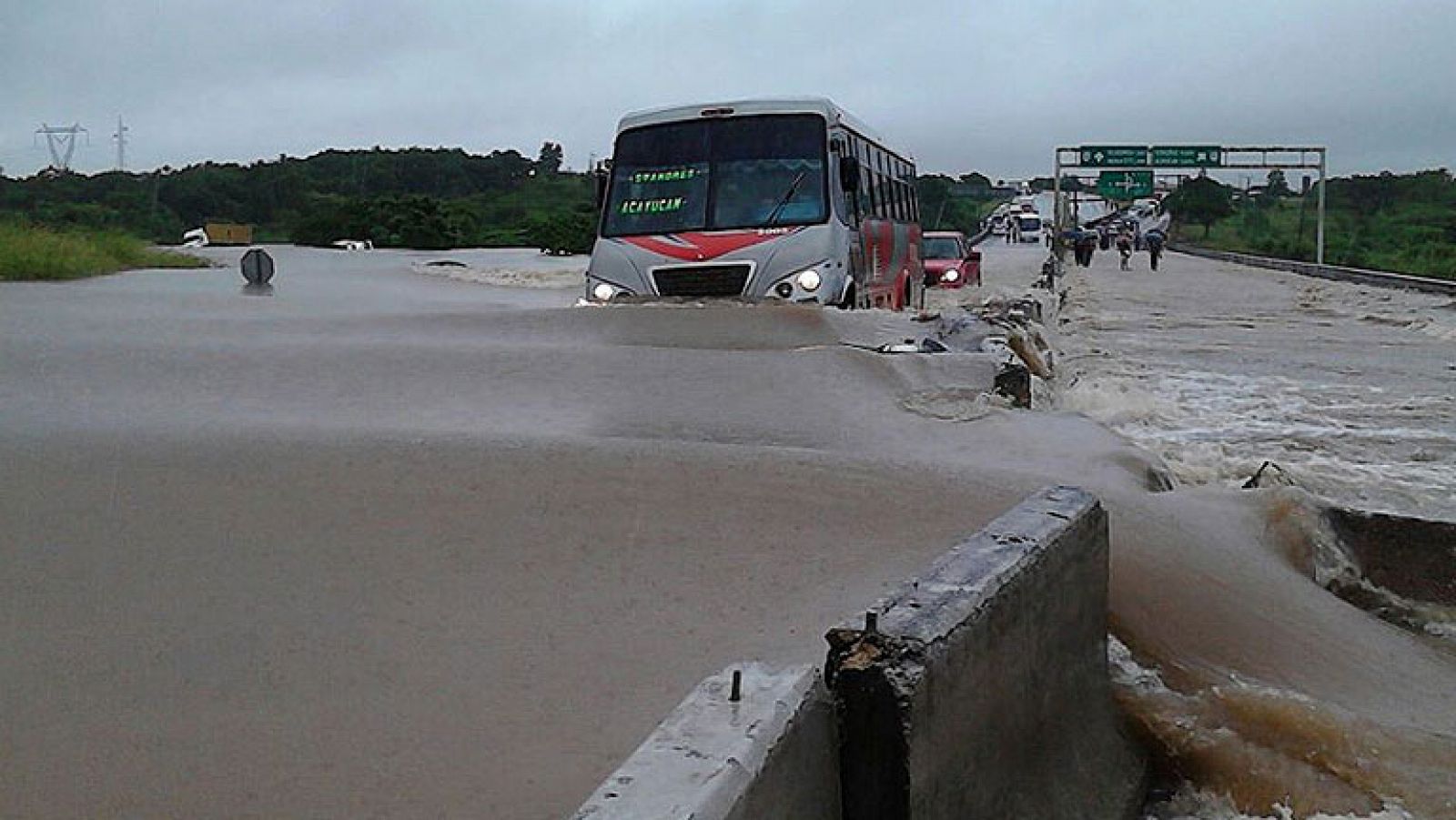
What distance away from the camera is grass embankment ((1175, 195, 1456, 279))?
152 feet

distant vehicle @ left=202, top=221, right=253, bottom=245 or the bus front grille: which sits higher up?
distant vehicle @ left=202, top=221, right=253, bottom=245

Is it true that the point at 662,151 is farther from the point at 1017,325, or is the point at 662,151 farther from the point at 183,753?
the point at 183,753

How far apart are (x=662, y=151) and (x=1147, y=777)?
392 inches

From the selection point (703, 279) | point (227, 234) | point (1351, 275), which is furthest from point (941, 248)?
point (227, 234)

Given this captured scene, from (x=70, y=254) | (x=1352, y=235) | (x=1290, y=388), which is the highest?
(x=1352, y=235)

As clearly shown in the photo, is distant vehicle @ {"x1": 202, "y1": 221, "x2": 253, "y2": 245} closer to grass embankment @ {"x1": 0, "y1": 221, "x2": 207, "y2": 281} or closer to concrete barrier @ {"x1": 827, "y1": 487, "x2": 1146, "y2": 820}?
grass embankment @ {"x1": 0, "y1": 221, "x2": 207, "y2": 281}

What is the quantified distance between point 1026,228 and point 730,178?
65.1 m

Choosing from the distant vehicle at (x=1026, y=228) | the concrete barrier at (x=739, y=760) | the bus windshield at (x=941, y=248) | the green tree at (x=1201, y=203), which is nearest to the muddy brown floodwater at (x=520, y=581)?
the concrete barrier at (x=739, y=760)

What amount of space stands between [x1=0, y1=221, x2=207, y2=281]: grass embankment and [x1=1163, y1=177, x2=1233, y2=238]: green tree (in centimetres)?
6510

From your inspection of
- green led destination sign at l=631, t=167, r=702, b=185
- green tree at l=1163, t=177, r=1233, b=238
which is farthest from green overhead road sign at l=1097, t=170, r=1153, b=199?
green led destination sign at l=631, t=167, r=702, b=185

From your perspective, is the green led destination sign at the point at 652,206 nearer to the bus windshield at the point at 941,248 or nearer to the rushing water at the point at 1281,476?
the rushing water at the point at 1281,476

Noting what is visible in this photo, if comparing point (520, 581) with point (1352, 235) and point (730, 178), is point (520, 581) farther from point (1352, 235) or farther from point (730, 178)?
point (1352, 235)

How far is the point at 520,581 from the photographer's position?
197 inches

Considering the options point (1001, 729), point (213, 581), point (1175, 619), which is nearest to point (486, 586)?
point (213, 581)
